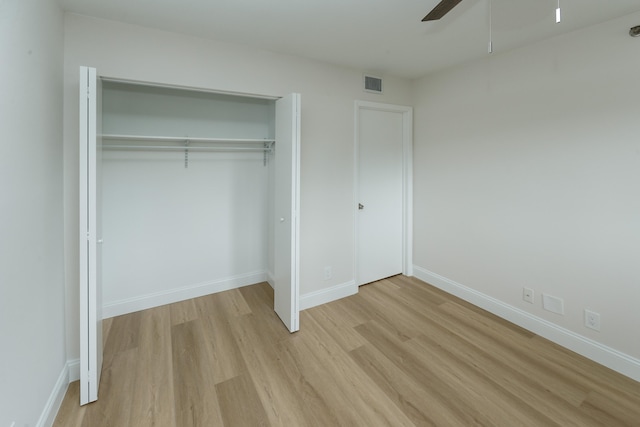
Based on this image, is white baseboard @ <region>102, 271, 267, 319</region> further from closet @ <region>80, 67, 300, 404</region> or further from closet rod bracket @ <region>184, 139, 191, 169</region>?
closet rod bracket @ <region>184, 139, 191, 169</region>

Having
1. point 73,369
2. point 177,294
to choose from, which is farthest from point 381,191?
point 73,369

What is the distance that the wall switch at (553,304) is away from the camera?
2365 mm

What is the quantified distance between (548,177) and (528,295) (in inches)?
42.5

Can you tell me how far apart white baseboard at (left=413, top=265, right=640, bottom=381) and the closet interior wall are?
2.25 m

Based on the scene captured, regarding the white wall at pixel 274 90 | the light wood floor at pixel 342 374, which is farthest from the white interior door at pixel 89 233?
the white wall at pixel 274 90

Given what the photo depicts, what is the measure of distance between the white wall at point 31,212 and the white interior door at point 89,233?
0.17m

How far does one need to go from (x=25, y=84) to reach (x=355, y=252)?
2.88 meters

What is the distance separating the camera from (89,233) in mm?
1640

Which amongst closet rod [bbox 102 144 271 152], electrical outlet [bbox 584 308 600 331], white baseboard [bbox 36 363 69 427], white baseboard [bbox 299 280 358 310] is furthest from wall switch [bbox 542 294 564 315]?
white baseboard [bbox 36 363 69 427]

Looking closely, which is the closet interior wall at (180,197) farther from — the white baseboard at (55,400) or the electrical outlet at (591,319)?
the electrical outlet at (591,319)

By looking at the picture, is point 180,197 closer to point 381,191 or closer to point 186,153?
point 186,153

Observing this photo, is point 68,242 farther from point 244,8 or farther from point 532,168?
point 532,168

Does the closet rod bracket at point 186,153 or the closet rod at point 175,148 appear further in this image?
the closet rod bracket at point 186,153

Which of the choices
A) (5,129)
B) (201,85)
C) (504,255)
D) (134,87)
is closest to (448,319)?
(504,255)
